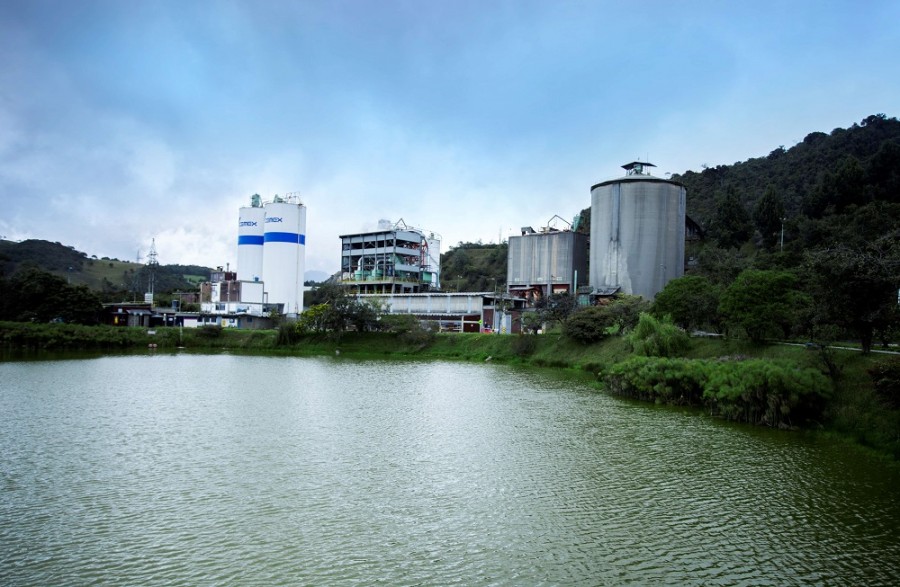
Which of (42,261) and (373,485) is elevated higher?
(42,261)

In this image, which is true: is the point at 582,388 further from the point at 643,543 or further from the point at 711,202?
the point at 711,202

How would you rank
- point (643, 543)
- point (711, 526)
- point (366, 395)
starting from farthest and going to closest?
point (366, 395) < point (711, 526) < point (643, 543)

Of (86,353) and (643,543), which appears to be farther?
(86,353)

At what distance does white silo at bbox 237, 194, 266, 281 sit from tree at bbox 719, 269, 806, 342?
7559 cm

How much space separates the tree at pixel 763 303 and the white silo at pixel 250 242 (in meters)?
75.6

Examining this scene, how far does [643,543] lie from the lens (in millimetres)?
12977

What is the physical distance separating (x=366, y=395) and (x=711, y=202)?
281ft

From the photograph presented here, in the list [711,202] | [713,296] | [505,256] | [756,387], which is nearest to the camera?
[756,387]

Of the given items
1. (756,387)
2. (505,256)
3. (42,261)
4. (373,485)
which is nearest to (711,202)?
(505,256)

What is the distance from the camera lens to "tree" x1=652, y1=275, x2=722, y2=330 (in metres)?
43.8

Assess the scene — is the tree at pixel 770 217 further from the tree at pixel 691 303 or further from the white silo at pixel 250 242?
the white silo at pixel 250 242

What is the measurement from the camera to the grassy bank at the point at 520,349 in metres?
23.4

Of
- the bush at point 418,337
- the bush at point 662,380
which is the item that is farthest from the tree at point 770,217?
the bush at point 662,380

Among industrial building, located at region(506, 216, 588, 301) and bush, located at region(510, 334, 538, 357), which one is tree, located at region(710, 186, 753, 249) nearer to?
industrial building, located at region(506, 216, 588, 301)
